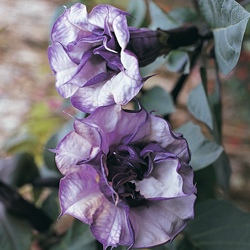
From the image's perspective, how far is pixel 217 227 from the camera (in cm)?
39

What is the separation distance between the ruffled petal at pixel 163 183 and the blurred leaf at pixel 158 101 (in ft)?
0.46

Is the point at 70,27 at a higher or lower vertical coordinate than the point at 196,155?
higher

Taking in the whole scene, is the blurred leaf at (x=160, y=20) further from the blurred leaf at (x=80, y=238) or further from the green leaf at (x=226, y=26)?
the blurred leaf at (x=80, y=238)

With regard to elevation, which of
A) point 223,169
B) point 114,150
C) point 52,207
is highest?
point 114,150

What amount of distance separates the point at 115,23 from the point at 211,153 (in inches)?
7.2

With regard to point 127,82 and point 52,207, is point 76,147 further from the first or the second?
point 52,207

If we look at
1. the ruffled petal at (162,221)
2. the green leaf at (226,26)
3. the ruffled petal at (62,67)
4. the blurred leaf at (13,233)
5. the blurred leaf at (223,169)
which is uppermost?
the green leaf at (226,26)

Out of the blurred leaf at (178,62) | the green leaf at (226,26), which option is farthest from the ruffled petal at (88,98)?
the blurred leaf at (178,62)

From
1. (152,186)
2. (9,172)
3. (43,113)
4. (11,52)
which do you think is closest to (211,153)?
(152,186)

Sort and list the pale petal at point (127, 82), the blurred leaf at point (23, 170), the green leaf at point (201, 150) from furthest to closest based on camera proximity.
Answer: the blurred leaf at point (23, 170) → the green leaf at point (201, 150) → the pale petal at point (127, 82)

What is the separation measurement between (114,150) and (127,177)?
0.03 metres

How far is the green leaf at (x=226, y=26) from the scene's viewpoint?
0.80 ft

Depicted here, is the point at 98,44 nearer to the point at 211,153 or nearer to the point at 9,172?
the point at 211,153

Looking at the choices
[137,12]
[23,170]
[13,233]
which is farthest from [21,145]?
[137,12]
